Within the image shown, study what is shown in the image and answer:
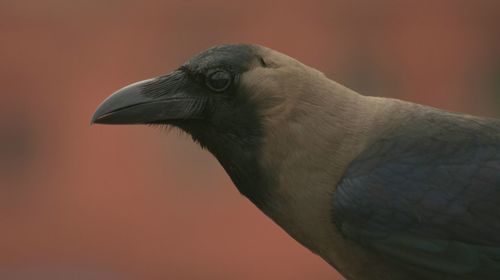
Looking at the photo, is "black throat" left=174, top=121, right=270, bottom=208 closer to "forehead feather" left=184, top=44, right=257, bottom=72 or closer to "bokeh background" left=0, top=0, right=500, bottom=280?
"forehead feather" left=184, top=44, right=257, bottom=72

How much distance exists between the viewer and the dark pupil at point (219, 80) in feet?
12.7

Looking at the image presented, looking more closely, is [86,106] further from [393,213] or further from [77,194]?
[393,213]

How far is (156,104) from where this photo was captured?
397 centimetres

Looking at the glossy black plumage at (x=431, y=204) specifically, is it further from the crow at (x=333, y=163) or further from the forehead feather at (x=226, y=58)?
the forehead feather at (x=226, y=58)

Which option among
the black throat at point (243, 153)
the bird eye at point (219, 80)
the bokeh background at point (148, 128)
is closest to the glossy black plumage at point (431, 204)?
the black throat at point (243, 153)

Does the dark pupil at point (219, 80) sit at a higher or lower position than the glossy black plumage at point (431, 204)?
Result: higher

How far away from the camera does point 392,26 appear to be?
16.0m

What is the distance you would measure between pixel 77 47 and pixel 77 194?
2277 millimetres

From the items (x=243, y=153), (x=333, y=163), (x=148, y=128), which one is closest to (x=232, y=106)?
(x=243, y=153)

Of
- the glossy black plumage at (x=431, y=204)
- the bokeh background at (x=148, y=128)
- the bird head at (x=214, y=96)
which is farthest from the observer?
the bokeh background at (x=148, y=128)

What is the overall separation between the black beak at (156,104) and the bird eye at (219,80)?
0.07 meters

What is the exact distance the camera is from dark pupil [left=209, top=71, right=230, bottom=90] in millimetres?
3877

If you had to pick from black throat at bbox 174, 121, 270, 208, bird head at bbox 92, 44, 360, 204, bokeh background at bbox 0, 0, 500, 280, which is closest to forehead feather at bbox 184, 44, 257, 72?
bird head at bbox 92, 44, 360, 204

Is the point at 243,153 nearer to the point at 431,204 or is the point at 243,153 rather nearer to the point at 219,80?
the point at 219,80
